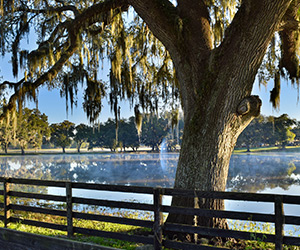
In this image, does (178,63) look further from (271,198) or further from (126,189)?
(271,198)

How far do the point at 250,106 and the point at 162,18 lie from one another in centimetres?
264

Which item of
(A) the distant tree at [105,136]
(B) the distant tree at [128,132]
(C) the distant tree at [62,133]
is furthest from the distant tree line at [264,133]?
(C) the distant tree at [62,133]

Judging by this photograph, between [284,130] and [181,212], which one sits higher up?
[284,130]

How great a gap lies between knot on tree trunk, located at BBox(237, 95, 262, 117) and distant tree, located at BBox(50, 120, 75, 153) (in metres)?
64.6

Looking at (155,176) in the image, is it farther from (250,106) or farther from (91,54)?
(250,106)

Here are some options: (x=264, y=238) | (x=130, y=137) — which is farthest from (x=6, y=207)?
(x=130, y=137)

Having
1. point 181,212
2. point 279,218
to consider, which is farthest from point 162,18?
point 279,218

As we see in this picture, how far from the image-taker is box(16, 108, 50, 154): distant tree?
45.7 metres

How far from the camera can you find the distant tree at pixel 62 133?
224 ft

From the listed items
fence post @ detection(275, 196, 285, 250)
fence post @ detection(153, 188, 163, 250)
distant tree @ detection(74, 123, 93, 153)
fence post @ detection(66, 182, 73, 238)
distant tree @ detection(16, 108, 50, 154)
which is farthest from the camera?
distant tree @ detection(74, 123, 93, 153)

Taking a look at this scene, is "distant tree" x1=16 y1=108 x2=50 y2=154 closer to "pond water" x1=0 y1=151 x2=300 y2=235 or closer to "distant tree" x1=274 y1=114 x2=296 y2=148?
"pond water" x1=0 y1=151 x2=300 y2=235

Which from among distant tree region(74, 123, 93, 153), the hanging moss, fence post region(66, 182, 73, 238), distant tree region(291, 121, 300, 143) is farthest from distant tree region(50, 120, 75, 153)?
fence post region(66, 182, 73, 238)

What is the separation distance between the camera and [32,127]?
4706cm

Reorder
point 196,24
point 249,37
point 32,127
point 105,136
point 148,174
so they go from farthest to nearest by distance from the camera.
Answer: point 105,136 < point 32,127 < point 148,174 < point 196,24 < point 249,37
